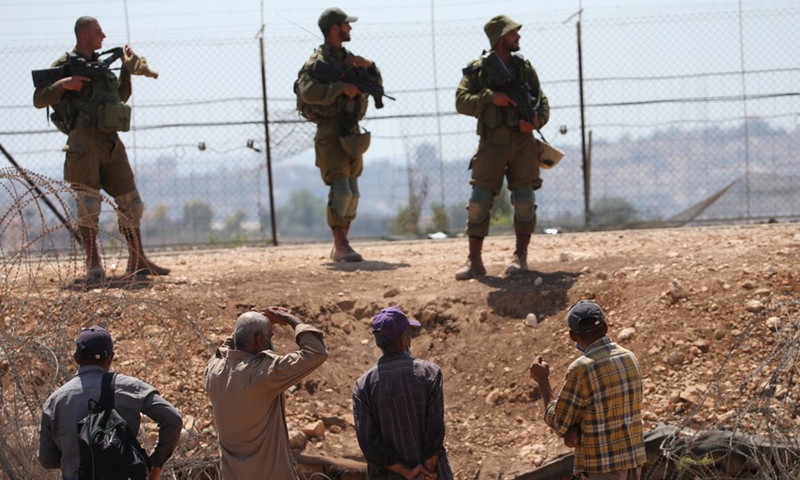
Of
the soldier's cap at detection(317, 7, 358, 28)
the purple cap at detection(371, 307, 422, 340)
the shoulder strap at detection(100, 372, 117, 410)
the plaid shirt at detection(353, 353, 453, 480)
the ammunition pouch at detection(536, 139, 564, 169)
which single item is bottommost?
the plaid shirt at detection(353, 353, 453, 480)

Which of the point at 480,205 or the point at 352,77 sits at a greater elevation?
the point at 352,77

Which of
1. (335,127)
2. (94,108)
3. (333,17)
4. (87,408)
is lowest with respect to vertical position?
(87,408)

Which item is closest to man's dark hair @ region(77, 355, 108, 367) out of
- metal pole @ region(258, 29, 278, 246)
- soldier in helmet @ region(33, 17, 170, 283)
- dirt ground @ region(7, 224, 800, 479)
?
dirt ground @ region(7, 224, 800, 479)

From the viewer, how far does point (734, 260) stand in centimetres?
750

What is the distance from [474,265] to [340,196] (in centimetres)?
150

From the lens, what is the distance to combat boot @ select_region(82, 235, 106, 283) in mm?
7949

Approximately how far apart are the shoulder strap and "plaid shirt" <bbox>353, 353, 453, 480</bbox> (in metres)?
0.93

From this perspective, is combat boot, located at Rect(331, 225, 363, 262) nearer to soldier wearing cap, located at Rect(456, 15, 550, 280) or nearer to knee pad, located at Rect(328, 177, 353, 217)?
knee pad, located at Rect(328, 177, 353, 217)

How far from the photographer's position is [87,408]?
412 cm

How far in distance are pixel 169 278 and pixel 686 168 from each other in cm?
779

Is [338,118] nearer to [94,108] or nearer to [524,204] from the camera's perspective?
[524,204]

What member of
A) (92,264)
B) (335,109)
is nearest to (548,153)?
(335,109)

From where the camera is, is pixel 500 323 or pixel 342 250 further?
pixel 342 250

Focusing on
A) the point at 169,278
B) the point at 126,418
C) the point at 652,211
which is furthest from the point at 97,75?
the point at 652,211
